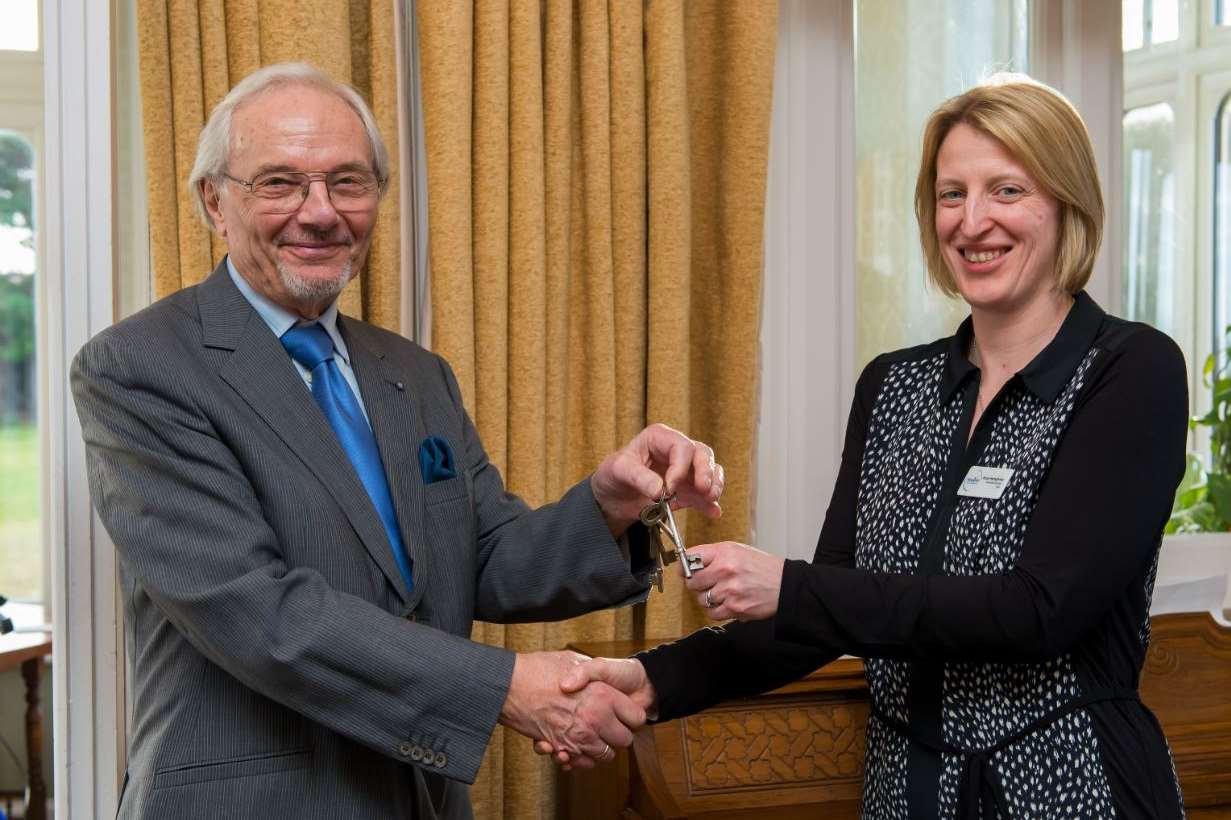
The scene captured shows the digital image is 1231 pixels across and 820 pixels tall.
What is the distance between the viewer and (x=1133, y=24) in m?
3.79

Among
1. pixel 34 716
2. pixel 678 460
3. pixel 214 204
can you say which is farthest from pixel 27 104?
pixel 34 716

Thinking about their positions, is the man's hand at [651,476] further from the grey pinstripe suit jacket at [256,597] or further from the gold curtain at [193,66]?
the gold curtain at [193,66]

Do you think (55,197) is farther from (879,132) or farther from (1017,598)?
(879,132)

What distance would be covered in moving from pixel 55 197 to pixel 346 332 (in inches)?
30.7

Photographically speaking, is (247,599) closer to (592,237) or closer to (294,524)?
(294,524)

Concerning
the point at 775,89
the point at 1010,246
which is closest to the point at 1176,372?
the point at 1010,246

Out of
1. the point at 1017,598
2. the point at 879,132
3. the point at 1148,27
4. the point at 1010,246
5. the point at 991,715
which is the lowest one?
the point at 991,715

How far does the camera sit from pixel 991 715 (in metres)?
1.83

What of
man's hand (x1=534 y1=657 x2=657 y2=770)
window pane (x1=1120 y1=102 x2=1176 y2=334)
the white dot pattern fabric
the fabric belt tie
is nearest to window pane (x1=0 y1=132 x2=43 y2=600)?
man's hand (x1=534 y1=657 x2=657 y2=770)

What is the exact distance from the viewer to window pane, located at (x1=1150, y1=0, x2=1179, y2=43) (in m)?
3.83

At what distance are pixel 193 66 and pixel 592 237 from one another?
90 centimetres

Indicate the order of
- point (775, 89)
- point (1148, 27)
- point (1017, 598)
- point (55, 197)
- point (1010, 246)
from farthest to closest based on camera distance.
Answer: point (1148, 27) < point (775, 89) < point (55, 197) < point (1010, 246) < point (1017, 598)

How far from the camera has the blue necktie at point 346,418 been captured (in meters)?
1.88

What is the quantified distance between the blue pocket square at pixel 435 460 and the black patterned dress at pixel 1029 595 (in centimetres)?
54
